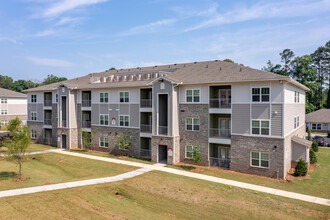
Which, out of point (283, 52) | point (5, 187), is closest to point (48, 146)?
point (5, 187)

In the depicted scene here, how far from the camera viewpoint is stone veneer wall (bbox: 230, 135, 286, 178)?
2209cm

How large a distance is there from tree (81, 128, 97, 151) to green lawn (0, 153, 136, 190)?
374 centimetres

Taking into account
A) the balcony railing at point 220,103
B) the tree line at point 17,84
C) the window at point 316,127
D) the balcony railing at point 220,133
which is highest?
the tree line at point 17,84

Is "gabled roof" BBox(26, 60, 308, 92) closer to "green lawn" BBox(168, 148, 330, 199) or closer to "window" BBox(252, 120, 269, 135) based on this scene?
"window" BBox(252, 120, 269, 135)

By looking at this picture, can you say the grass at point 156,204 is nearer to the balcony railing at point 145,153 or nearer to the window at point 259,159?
the window at point 259,159

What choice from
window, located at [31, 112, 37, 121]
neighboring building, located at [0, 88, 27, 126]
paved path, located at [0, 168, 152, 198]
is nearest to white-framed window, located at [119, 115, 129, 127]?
paved path, located at [0, 168, 152, 198]

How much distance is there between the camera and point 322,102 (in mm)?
71625

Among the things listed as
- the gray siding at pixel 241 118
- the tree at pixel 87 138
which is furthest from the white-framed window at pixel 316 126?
the tree at pixel 87 138

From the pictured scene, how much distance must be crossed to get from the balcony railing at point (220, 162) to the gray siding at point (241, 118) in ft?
12.5

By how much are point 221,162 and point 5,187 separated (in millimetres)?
19569

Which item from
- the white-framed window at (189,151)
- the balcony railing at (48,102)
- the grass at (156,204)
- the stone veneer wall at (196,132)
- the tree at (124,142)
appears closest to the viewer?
the grass at (156,204)

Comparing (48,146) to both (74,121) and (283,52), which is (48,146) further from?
(283,52)

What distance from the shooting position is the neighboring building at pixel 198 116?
22672 millimetres

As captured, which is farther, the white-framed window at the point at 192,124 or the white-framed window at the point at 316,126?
the white-framed window at the point at 316,126
